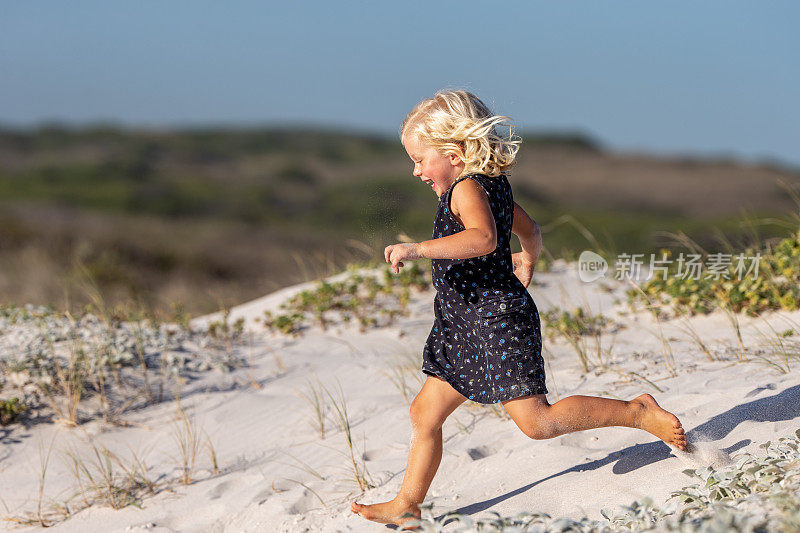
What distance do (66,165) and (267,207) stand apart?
14699 mm

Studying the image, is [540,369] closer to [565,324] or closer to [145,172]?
[565,324]

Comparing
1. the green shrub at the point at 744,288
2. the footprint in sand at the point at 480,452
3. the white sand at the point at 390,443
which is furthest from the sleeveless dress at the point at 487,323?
the green shrub at the point at 744,288

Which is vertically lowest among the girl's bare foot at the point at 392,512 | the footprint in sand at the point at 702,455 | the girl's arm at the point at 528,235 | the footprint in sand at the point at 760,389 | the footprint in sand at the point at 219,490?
the footprint in sand at the point at 219,490

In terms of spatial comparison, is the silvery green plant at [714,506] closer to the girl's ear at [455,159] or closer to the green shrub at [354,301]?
the girl's ear at [455,159]

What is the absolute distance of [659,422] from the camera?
9.37 ft

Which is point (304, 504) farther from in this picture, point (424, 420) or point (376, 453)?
point (424, 420)

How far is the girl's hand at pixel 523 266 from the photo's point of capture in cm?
312

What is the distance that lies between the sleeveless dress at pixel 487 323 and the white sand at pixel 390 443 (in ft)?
1.84

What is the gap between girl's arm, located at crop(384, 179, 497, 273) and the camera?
2.55 meters

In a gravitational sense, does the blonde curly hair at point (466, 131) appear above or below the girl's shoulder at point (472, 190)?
above

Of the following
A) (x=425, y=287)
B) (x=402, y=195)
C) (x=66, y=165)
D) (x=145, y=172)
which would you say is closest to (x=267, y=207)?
(x=145, y=172)

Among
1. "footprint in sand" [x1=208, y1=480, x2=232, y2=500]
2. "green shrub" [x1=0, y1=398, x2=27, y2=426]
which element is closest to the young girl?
"footprint in sand" [x1=208, y1=480, x2=232, y2=500]

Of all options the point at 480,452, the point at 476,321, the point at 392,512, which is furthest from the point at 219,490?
the point at 476,321

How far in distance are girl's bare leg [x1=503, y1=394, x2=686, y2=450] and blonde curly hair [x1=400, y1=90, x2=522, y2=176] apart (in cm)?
88
